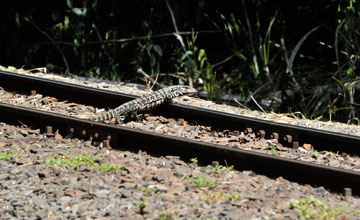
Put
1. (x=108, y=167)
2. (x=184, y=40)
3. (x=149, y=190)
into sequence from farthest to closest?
(x=184, y=40) < (x=108, y=167) < (x=149, y=190)

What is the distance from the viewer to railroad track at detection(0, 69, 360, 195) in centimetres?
546

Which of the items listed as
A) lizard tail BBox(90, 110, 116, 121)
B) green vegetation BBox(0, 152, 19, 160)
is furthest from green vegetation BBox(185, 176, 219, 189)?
lizard tail BBox(90, 110, 116, 121)

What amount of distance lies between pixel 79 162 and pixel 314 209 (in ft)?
7.34

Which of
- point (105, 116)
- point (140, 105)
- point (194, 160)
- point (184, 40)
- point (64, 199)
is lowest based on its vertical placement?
point (64, 199)

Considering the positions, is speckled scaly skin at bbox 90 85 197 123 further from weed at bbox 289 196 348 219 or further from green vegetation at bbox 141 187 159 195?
weed at bbox 289 196 348 219

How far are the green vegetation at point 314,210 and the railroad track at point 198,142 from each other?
51cm

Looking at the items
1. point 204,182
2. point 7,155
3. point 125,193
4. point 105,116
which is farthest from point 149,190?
point 105,116

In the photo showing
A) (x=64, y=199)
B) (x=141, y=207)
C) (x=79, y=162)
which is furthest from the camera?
(x=79, y=162)

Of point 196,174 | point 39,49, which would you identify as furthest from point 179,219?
point 39,49

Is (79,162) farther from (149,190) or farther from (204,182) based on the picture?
(204,182)

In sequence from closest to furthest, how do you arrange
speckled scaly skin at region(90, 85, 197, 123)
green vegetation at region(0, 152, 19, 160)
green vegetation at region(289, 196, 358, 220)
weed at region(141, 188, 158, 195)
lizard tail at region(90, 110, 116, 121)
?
green vegetation at region(289, 196, 358, 220)
weed at region(141, 188, 158, 195)
green vegetation at region(0, 152, 19, 160)
lizard tail at region(90, 110, 116, 121)
speckled scaly skin at region(90, 85, 197, 123)

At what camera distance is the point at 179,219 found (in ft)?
15.1

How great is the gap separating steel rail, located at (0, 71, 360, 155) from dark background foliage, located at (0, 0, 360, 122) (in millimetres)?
2170

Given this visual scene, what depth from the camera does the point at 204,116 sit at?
727 cm
